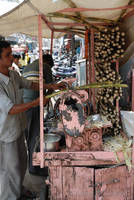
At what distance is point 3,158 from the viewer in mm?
2504

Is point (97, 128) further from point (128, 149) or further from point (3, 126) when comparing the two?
point (3, 126)

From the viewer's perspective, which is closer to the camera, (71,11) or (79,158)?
(71,11)

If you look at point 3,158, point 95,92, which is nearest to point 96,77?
point 95,92

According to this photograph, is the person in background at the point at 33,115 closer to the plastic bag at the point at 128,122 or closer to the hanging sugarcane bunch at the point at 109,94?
the hanging sugarcane bunch at the point at 109,94

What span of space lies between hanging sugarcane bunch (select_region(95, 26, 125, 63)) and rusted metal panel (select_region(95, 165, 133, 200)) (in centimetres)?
164

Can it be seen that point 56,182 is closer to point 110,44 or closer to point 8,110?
point 8,110

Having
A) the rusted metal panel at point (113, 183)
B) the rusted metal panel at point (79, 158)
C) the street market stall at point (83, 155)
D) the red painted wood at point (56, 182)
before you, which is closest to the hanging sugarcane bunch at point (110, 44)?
the street market stall at point (83, 155)

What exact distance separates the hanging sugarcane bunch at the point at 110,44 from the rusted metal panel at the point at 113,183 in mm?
1641

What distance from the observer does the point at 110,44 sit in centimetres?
301

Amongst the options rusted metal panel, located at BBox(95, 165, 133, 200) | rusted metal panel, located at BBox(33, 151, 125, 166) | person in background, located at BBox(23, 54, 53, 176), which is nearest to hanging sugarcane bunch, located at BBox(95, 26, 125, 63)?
person in background, located at BBox(23, 54, 53, 176)

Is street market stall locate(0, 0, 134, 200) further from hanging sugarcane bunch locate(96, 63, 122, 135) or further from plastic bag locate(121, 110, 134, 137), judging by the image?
hanging sugarcane bunch locate(96, 63, 122, 135)

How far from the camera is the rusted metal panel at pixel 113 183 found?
212 cm

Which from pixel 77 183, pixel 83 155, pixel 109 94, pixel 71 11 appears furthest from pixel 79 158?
pixel 71 11

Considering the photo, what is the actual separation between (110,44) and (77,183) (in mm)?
2022
